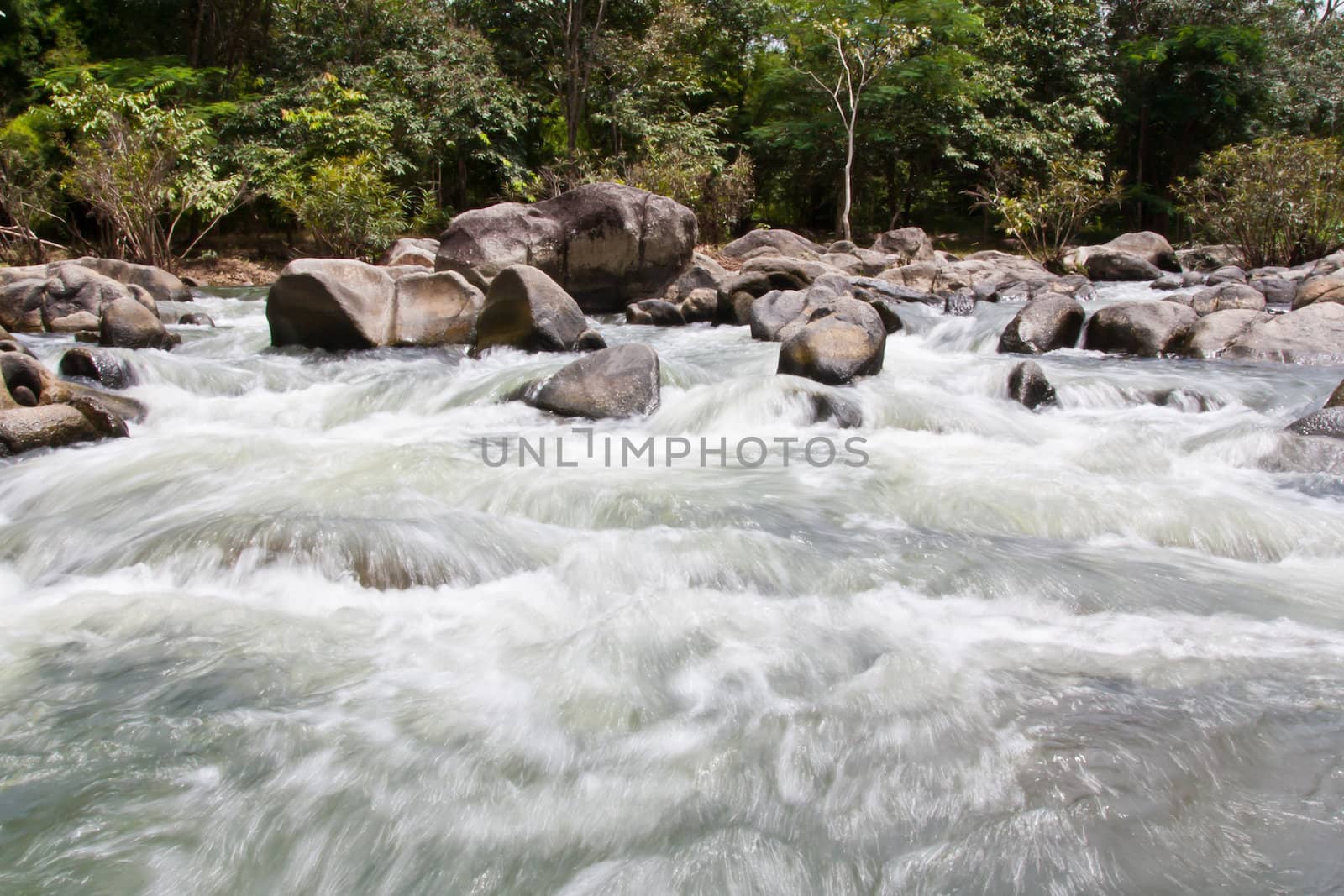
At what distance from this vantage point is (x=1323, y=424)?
5.15 metres

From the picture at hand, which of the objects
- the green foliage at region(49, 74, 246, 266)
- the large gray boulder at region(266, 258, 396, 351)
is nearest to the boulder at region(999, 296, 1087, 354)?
the large gray boulder at region(266, 258, 396, 351)

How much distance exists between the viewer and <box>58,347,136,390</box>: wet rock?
6.59m

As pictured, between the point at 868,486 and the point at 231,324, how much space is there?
8.56 meters

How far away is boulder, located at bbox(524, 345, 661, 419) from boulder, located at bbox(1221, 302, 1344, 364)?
5.65m

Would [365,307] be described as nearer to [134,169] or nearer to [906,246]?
[134,169]

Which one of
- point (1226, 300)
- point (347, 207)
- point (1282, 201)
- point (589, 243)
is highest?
point (1282, 201)

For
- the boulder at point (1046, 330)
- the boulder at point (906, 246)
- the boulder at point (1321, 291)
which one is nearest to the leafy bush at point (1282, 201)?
the boulder at point (1321, 291)

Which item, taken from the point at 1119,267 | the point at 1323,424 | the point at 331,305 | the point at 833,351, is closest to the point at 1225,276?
the point at 1119,267

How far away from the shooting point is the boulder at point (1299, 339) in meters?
7.74

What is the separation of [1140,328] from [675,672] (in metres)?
7.55

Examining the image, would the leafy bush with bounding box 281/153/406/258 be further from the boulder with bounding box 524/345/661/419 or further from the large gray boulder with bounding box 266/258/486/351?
the boulder with bounding box 524/345/661/419

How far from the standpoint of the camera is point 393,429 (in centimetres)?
618

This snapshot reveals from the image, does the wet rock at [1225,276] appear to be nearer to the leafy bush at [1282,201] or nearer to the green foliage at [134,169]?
the leafy bush at [1282,201]

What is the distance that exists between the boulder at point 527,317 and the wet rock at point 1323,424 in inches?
217
